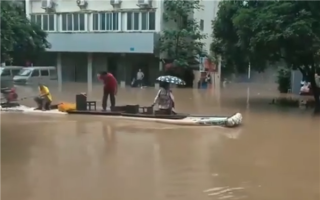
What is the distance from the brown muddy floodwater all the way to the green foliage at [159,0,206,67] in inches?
833

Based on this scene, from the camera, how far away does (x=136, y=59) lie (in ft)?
125

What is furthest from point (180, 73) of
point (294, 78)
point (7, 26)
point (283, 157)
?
point (283, 157)

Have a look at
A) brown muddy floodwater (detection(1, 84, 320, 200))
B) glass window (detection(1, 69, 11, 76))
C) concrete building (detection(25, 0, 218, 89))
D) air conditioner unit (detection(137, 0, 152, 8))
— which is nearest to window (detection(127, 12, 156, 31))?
concrete building (detection(25, 0, 218, 89))

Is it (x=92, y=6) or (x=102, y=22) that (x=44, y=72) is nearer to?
(x=102, y=22)

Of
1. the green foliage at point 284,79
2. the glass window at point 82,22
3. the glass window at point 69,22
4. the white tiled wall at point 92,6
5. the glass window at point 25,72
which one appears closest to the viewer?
the green foliage at point 284,79

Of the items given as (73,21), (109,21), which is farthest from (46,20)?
(109,21)

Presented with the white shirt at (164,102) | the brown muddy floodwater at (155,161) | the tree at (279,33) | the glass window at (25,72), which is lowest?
the brown muddy floodwater at (155,161)

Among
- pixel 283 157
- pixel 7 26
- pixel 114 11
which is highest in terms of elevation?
pixel 114 11

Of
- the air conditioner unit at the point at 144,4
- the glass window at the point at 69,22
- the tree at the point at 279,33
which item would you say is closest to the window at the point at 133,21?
the air conditioner unit at the point at 144,4

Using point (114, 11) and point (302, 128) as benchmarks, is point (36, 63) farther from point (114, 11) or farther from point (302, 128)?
point (302, 128)

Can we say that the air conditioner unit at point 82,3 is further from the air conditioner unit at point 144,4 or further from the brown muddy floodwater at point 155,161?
the brown muddy floodwater at point 155,161

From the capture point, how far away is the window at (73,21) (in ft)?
125

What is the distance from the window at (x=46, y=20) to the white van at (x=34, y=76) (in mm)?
4812

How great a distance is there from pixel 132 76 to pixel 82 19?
580cm
